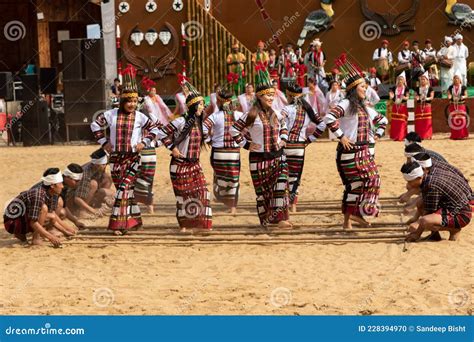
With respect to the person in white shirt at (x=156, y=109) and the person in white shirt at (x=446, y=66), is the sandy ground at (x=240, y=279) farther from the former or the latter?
the person in white shirt at (x=446, y=66)

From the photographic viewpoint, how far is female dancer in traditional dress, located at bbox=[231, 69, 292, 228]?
10.9 m

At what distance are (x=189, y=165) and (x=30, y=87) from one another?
11936mm

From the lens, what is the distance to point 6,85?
22.9 m

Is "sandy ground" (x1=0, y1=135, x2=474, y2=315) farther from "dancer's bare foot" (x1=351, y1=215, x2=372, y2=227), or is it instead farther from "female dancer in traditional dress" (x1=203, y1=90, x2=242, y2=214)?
"female dancer in traditional dress" (x1=203, y1=90, x2=242, y2=214)

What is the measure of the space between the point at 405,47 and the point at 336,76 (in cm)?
498

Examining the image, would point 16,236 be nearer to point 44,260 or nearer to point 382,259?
point 44,260

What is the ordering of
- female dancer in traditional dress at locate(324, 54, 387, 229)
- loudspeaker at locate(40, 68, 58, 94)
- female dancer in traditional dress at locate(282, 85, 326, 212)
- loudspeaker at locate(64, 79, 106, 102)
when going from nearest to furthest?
female dancer in traditional dress at locate(324, 54, 387, 229) → female dancer in traditional dress at locate(282, 85, 326, 212) → loudspeaker at locate(64, 79, 106, 102) → loudspeaker at locate(40, 68, 58, 94)

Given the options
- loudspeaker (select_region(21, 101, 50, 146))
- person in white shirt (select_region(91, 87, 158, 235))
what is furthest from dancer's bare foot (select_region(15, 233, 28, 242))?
loudspeaker (select_region(21, 101, 50, 146))

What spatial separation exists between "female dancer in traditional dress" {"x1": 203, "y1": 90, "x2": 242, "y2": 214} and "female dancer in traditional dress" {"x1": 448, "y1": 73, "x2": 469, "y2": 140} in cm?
876

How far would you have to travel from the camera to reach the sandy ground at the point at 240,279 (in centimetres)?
771

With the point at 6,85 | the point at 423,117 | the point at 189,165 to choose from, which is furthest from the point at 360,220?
the point at 6,85

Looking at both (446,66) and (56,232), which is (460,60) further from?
(56,232)

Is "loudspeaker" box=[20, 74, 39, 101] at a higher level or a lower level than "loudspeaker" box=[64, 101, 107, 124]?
higher

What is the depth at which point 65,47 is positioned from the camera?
70.0ft
